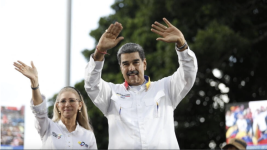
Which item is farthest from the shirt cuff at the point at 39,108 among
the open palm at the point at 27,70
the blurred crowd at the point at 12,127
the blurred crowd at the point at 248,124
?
the blurred crowd at the point at 12,127

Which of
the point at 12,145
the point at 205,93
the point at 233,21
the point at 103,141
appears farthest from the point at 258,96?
the point at 12,145

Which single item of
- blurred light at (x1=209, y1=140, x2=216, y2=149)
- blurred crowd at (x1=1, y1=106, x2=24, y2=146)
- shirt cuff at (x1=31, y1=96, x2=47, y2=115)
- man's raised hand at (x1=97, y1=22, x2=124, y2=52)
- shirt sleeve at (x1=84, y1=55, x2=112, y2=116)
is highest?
man's raised hand at (x1=97, y1=22, x2=124, y2=52)

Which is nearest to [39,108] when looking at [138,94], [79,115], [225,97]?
[79,115]

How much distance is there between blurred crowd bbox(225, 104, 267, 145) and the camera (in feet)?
25.2

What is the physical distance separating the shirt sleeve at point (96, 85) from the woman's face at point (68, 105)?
0.72m

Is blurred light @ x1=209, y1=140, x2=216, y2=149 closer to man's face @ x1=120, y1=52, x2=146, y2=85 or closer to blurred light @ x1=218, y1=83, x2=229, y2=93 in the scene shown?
blurred light @ x1=218, y1=83, x2=229, y2=93

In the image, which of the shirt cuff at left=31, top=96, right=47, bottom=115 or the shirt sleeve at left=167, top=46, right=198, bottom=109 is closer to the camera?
the shirt sleeve at left=167, top=46, right=198, bottom=109

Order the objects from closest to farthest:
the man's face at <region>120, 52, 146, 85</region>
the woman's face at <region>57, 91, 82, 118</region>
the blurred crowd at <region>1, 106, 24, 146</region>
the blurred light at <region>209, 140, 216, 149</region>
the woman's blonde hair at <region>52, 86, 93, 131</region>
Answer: the man's face at <region>120, 52, 146, 85</region> < the woman's face at <region>57, 91, 82, 118</region> < the woman's blonde hair at <region>52, 86, 93, 131</region> < the blurred crowd at <region>1, 106, 24, 146</region> < the blurred light at <region>209, 140, 216, 149</region>

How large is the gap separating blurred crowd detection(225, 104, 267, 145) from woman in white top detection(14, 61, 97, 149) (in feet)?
13.1

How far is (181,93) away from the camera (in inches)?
153

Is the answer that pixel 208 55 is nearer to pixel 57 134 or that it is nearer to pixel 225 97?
pixel 225 97

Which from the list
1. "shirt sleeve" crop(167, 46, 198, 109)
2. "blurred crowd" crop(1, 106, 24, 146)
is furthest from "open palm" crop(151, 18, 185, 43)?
"blurred crowd" crop(1, 106, 24, 146)

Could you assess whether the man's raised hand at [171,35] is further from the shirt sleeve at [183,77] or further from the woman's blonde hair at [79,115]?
the woman's blonde hair at [79,115]

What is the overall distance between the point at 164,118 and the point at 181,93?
0.28m
